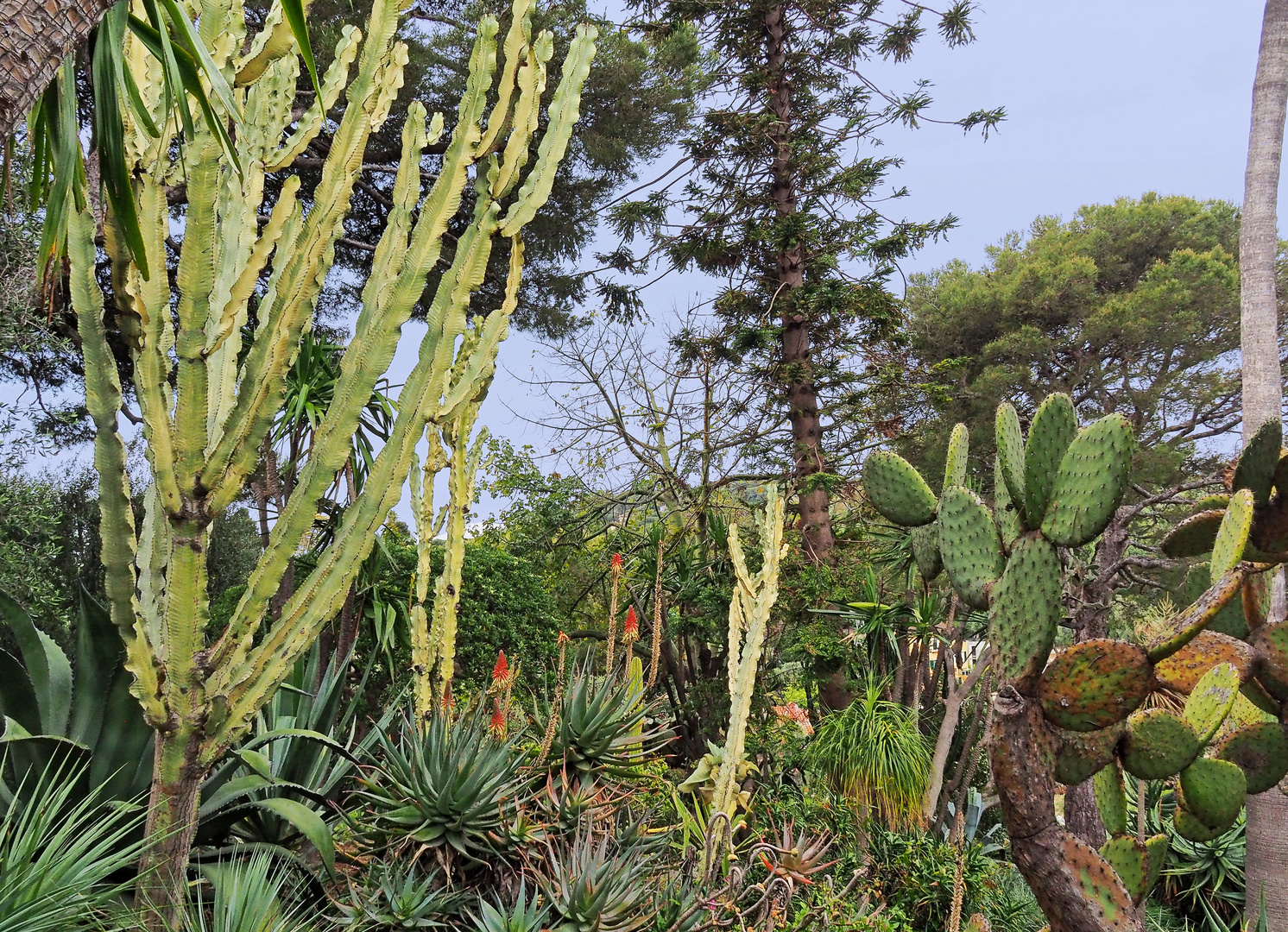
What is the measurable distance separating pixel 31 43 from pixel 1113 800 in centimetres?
407

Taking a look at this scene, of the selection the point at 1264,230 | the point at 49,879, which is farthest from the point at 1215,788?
the point at 1264,230

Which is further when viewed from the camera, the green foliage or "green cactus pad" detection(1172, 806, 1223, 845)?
the green foliage

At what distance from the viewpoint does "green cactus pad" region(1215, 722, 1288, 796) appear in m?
3.27

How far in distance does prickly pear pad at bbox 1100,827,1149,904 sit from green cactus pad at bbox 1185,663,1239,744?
0.49m

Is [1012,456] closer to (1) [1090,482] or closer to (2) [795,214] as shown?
(1) [1090,482]

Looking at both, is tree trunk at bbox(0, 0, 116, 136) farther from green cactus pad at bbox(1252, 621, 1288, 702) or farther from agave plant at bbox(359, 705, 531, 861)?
green cactus pad at bbox(1252, 621, 1288, 702)

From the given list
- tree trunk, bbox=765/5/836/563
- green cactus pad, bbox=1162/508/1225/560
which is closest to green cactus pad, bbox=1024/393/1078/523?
green cactus pad, bbox=1162/508/1225/560

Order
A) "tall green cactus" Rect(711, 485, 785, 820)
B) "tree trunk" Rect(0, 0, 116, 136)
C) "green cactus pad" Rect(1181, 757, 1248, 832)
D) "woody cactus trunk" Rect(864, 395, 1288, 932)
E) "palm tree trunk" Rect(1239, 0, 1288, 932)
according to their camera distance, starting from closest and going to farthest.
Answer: "tree trunk" Rect(0, 0, 116, 136), "woody cactus trunk" Rect(864, 395, 1288, 932), "green cactus pad" Rect(1181, 757, 1248, 832), "tall green cactus" Rect(711, 485, 785, 820), "palm tree trunk" Rect(1239, 0, 1288, 932)

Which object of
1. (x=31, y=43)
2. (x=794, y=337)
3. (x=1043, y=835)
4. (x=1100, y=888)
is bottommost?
(x=1100, y=888)

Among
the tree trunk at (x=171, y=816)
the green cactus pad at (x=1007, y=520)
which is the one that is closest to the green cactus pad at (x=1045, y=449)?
the green cactus pad at (x=1007, y=520)

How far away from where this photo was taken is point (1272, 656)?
315cm

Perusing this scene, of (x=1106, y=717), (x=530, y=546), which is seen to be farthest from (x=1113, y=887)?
(x=530, y=546)

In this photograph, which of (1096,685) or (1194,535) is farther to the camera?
(1194,535)

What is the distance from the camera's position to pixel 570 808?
3781 millimetres
